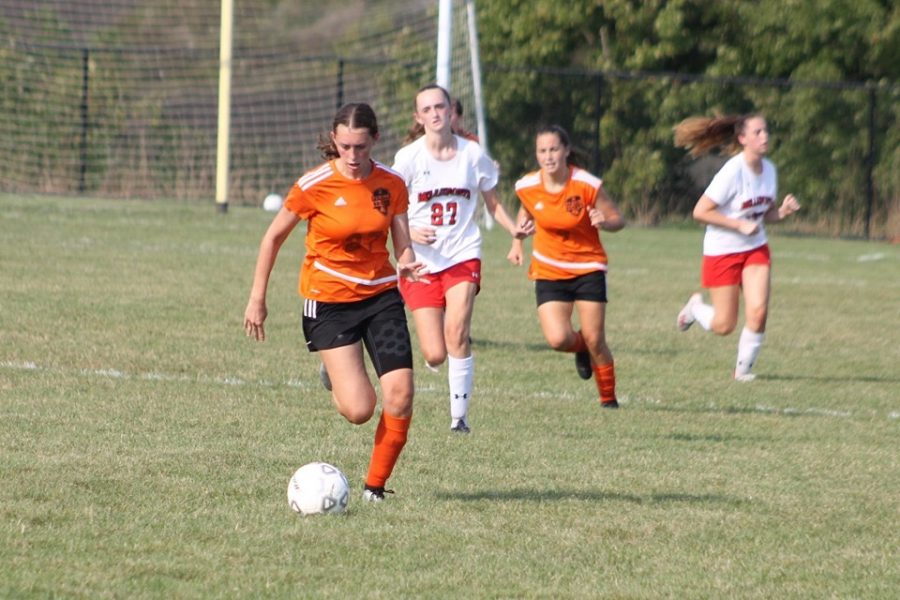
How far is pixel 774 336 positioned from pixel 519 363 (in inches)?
129

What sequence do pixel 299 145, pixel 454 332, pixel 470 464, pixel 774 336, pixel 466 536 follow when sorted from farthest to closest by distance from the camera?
pixel 299 145
pixel 774 336
pixel 454 332
pixel 470 464
pixel 466 536

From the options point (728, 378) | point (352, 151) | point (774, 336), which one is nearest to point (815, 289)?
point (774, 336)

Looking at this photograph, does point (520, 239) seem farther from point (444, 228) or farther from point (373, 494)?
point (373, 494)

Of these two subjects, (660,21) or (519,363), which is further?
(660,21)

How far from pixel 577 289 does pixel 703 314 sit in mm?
2298

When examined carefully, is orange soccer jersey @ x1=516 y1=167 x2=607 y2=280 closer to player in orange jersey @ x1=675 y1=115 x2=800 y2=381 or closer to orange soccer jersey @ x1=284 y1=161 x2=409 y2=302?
player in orange jersey @ x1=675 y1=115 x2=800 y2=381

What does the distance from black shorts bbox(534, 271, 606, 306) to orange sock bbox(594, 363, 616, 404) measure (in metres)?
0.44

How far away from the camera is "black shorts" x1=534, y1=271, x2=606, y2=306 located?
32.2 feet

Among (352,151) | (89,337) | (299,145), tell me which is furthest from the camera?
(299,145)

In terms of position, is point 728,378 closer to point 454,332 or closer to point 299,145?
point 454,332

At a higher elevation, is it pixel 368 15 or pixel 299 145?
pixel 368 15

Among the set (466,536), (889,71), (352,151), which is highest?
(889,71)

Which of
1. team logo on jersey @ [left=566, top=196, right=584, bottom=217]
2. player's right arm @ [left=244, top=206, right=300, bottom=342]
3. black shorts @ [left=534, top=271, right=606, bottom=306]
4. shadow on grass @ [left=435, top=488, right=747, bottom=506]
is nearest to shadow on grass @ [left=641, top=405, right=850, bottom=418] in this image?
black shorts @ [left=534, top=271, right=606, bottom=306]

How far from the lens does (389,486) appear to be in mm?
7020
